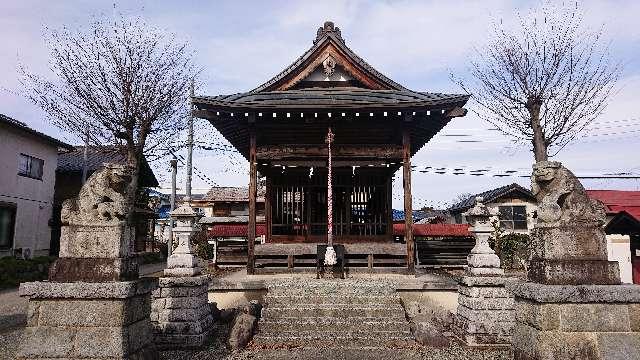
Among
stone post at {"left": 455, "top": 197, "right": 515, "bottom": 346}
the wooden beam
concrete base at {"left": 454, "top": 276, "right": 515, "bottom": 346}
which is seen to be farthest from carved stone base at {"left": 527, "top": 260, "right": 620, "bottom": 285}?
the wooden beam

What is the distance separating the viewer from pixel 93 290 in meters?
4.61

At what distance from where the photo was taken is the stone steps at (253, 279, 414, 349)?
24.8ft

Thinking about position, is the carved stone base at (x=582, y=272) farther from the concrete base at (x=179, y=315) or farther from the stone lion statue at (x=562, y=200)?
the concrete base at (x=179, y=315)

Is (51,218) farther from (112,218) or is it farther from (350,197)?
(112,218)

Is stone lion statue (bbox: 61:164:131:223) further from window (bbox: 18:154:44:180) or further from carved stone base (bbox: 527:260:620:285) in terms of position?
window (bbox: 18:154:44:180)

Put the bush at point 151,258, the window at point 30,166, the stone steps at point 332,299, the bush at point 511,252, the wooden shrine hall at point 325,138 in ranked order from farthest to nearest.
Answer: the bush at point 151,258 < the window at point 30,166 < the bush at point 511,252 < the wooden shrine hall at point 325,138 < the stone steps at point 332,299

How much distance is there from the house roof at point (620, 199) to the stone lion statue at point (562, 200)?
78.4 feet

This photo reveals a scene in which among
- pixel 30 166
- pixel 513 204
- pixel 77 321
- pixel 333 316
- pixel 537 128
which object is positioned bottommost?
pixel 333 316

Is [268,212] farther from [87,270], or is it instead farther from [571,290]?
[571,290]

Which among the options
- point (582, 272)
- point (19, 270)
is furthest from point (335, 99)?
point (19, 270)

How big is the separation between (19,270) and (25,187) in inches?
234

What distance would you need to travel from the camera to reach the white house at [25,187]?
63.0ft

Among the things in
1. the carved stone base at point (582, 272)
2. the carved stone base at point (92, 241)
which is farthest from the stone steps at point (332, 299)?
the carved stone base at point (92, 241)

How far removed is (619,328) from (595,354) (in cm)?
43
